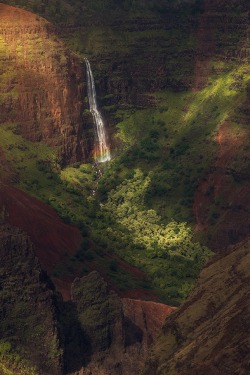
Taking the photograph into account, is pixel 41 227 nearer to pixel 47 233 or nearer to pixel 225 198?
pixel 47 233

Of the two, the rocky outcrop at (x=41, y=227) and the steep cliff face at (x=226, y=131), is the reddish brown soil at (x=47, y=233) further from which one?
the steep cliff face at (x=226, y=131)

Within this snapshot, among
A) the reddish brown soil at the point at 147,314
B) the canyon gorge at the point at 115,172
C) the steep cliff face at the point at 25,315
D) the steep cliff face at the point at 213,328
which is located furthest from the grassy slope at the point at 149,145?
the steep cliff face at the point at 213,328

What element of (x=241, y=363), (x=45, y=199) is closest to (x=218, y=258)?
(x=241, y=363)

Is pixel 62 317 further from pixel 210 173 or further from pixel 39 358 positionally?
pixel 210 173

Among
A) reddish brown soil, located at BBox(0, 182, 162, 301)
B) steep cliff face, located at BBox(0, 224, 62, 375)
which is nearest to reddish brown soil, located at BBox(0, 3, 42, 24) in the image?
reddish brown soil, located at BBox(0, 182, 162, 301)

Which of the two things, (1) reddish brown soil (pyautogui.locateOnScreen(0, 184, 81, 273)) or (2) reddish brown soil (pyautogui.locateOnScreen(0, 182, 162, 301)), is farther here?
(1) reddish brown soil (pyautogui.locateOnScreen(0, 184, 81, 273))

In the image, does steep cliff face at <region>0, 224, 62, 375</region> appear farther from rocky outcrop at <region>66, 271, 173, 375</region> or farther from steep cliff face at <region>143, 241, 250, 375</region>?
steep cliff face at <region>143, 241, 250, 375</region>
